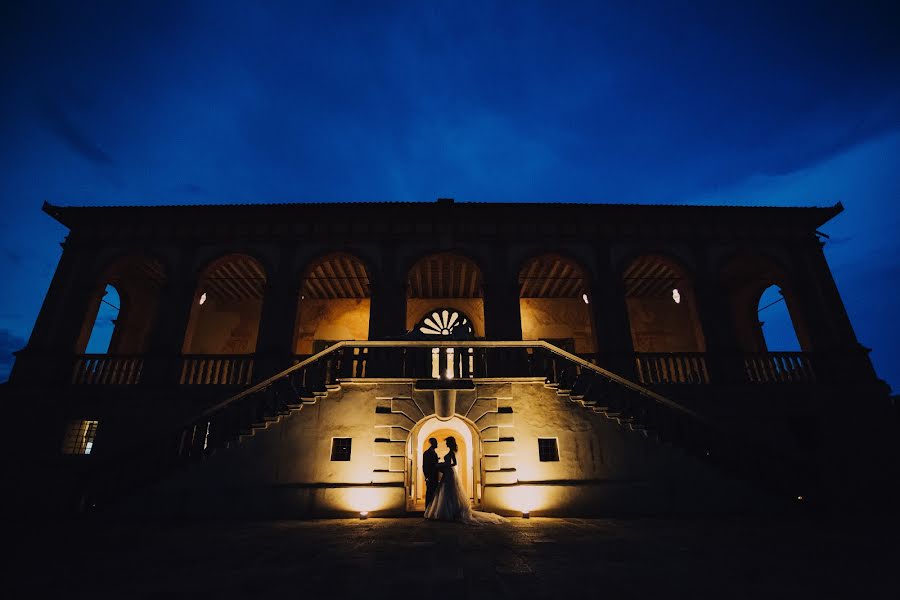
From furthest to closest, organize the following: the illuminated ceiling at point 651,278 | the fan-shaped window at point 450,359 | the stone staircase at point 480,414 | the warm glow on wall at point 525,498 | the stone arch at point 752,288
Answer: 1. the illuminated ceiling at point 651,278
2. the stone arch at point 752,288
3. the fan-shaped window at point 450,359
4. the warm glow on wall at point 525,498
5. the stone staircase at point 480,414

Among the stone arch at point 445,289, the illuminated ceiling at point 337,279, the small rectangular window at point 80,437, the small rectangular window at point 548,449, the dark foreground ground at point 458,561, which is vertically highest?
the illuminated ceiling at point 337,279

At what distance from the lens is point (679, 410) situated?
29.5 feet

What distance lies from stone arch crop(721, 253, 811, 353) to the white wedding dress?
1231 centimetres

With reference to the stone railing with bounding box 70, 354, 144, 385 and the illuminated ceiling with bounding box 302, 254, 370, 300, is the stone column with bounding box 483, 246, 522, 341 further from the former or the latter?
the stone railing with bounding box 70, 354, 144, 385

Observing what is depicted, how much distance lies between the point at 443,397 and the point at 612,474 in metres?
4.44

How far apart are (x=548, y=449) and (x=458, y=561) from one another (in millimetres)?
5059

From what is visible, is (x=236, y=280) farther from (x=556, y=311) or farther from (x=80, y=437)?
(x=556, y=311)

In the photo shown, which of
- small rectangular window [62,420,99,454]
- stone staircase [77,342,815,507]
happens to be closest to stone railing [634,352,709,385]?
stone staircase [77,342,815,507]

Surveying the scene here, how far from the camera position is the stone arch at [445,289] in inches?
616

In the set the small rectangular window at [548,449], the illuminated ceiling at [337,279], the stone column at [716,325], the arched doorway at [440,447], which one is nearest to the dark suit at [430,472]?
the arched doorway at [440,447]

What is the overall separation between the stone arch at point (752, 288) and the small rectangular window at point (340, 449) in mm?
14110

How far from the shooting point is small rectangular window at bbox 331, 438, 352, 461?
9250 millimetres

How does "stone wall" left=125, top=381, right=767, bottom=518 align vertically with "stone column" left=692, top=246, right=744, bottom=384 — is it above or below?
below

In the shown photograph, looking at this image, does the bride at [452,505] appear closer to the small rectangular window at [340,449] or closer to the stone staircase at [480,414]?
the stone staircase at [480,414]
